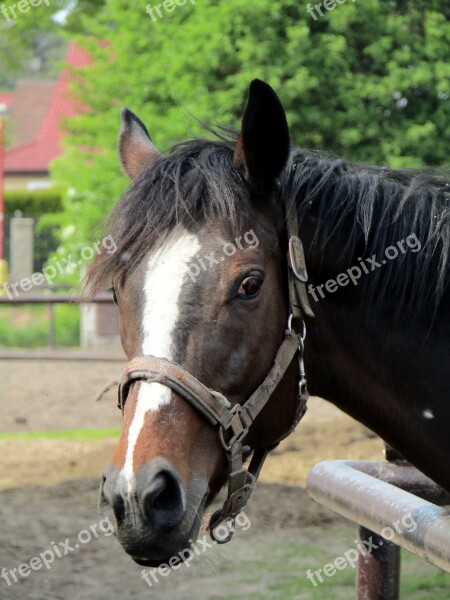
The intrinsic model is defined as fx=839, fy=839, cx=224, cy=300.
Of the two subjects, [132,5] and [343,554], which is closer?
[343,554]

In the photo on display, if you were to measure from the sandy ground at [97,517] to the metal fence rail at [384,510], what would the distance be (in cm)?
51

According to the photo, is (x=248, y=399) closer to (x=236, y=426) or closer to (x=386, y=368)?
(x=236, y=426)

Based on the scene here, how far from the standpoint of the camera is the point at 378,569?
3.28 m

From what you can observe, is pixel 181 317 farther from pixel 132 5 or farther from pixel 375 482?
pixel 132 5

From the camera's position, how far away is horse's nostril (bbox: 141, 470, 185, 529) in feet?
6.28

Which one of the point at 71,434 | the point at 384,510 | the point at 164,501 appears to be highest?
the point at 164,501

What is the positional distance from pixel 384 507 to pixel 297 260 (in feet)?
2.91

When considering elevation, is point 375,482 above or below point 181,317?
below

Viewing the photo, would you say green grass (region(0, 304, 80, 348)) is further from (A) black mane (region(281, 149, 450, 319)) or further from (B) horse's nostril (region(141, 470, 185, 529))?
(B) horse's nostril (region(141, 470, 185, 529))

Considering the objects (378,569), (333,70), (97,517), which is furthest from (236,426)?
(333,70)

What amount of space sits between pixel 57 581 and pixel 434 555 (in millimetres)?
3220

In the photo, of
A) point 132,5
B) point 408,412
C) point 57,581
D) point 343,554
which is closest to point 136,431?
point 408,412

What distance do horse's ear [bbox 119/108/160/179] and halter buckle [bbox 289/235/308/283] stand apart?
0.66 meters

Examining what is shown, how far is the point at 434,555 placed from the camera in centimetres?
232
